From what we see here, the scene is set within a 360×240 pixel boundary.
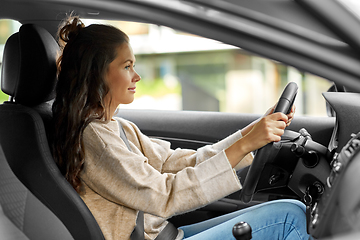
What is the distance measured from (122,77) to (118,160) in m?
0.28

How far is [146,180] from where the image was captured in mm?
1192

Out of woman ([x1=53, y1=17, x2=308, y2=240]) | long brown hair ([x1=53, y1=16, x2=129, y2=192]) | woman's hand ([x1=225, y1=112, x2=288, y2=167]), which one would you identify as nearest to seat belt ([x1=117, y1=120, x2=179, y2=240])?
woman ([x1=53, y1=17, x2=308, y2=240])

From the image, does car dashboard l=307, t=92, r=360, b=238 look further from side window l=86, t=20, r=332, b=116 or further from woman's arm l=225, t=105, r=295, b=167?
side window l=86, t=20, r=332, b=116

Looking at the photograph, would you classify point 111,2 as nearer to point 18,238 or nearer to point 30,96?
point 30,96

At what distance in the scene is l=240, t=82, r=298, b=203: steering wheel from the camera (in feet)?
4.09

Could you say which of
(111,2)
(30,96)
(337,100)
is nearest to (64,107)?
(30,96)

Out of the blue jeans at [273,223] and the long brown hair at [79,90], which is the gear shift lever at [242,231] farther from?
the long brown hair at [79,90]

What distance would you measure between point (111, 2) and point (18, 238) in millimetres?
688

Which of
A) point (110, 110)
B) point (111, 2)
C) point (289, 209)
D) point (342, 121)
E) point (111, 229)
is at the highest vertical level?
point (111, 2)

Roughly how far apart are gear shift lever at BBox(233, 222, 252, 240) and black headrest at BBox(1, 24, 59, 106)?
2.39 ft

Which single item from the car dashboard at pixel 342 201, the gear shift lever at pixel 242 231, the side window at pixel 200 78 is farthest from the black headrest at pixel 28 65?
the side window at pixel 200 78

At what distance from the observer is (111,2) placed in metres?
0.93

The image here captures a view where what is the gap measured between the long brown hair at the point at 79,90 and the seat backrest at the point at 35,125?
0.04m

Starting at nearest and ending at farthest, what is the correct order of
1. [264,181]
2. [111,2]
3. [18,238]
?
[111,2] → [18,238] → [264,181]
